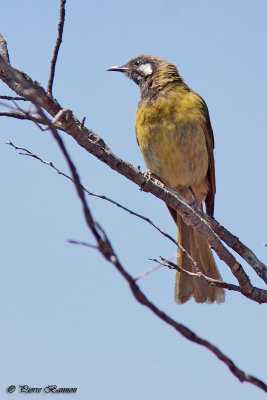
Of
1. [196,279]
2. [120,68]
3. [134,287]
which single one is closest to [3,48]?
[134,287]

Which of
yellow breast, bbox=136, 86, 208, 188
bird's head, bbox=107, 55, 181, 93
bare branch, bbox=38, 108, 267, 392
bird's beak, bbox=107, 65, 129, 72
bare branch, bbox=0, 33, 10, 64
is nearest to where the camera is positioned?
bare branch, bbox=38, 108, 267, 392

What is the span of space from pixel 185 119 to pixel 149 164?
59 cm

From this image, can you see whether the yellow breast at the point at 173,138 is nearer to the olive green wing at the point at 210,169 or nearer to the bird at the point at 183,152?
the bird at the point at 183,152

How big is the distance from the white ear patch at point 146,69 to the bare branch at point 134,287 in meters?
5.29

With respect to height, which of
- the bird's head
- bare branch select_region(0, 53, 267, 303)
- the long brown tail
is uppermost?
the bird's head

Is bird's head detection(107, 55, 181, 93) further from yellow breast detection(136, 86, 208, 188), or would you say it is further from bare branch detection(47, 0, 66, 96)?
bare branch detection(47, 0, 66, 96)

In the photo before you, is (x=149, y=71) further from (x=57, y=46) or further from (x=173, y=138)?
(x=57, y=46)

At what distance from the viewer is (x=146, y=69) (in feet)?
22.9

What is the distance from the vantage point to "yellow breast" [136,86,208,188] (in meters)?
5.84

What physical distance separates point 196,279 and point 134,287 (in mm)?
3824

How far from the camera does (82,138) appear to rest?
3.48 metres

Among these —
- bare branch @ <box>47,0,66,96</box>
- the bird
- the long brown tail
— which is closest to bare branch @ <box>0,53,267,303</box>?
bare branch @ <box>47,0,66,96</box>

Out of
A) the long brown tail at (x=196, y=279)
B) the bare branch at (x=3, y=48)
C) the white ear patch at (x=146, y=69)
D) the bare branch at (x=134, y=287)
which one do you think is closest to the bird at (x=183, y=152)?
the long brown tail at (x=196, y=279)

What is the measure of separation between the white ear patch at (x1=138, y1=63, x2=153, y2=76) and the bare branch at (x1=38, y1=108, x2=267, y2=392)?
5293 millimetres
